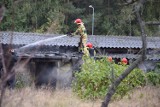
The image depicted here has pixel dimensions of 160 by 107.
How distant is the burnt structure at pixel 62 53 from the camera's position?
1327 cm

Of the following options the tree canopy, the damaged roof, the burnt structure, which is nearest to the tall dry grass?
the burnt structure

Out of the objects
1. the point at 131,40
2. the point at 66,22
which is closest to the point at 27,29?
the point at 66,22

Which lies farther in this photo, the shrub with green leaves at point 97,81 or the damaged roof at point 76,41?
the damaged roof at point 76,41

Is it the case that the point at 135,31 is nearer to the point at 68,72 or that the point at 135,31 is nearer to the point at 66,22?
the point at 66,22

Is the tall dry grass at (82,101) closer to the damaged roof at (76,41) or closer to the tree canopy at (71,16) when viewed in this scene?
the damaged roof at (76,41)

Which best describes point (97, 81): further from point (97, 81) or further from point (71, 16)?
point (71, 16)

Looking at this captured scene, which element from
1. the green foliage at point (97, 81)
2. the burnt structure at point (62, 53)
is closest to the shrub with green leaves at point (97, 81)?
the green foliage at point (97, 81)

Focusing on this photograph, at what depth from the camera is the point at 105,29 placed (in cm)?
3173

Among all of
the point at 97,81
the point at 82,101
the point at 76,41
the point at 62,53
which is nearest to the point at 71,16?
the point at 76,41

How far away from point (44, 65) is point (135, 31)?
17.4 meters

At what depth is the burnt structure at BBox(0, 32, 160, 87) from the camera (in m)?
13.3

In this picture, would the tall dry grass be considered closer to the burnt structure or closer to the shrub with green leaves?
the shrub with green leaves

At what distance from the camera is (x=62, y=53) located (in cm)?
1454

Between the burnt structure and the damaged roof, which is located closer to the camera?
the burnt structure
